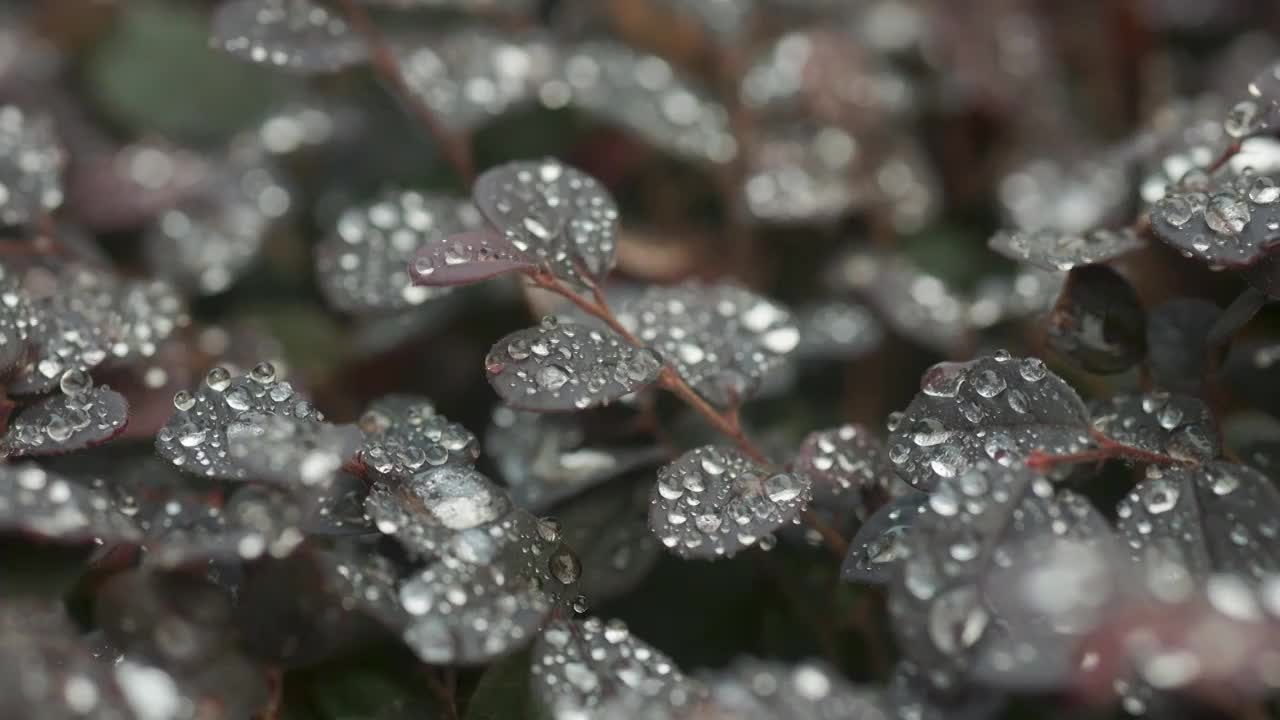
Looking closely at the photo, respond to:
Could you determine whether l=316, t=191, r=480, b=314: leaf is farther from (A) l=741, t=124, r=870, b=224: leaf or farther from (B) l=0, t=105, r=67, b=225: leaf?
(A) l=741, t=124, r=870, b=224: leaf

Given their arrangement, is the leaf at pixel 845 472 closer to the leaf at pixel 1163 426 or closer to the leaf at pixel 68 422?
the leaf at pixel 1163 426

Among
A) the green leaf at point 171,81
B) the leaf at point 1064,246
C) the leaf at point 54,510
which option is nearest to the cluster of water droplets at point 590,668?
the leaf at point 54,510

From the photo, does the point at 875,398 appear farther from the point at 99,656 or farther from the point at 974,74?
the point at 99,656

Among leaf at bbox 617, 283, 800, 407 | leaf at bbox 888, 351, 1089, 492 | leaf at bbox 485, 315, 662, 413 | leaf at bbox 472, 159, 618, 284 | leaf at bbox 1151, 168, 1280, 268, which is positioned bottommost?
leaf at bbox 617, 283, 800, 407

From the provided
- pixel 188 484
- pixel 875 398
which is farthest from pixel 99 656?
pixel 875 398

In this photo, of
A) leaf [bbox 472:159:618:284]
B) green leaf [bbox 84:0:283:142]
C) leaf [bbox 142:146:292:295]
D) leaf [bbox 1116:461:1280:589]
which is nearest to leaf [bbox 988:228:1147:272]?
leaf [bbox 1116:461:1280:589]
